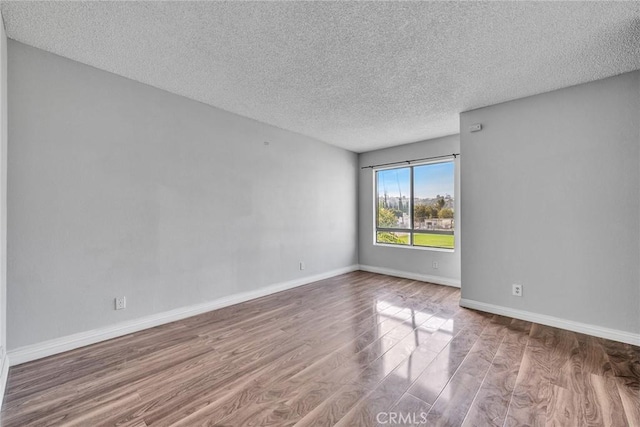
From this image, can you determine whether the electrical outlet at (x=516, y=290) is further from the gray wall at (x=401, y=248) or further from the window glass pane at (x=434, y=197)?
the window glass pane at (x=434, y=197)

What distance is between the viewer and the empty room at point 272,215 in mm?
1801

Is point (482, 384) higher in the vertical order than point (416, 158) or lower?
lower

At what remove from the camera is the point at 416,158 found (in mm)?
4969

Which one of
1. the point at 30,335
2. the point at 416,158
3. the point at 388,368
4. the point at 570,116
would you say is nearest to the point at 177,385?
the point at 30,335

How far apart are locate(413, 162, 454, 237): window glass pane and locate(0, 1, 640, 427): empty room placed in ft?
3.87

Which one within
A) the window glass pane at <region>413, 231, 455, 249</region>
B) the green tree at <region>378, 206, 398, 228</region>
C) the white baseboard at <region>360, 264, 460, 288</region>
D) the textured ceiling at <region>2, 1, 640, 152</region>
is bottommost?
the white baseboard at <region>360, 264, 460, 288</region>

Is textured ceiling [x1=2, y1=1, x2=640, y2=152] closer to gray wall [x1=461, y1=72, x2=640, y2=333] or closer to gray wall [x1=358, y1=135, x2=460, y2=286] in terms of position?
gray wall [x1=461, y1=72, x2=640, y2=333]

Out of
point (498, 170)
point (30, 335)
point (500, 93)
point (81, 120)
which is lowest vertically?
point (30, 335)

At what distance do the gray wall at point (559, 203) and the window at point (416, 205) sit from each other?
1.27 m

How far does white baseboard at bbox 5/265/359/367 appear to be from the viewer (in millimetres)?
2184

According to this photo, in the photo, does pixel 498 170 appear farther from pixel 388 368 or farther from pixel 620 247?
pixel 388 368

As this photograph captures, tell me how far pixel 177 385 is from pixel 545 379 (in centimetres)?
262

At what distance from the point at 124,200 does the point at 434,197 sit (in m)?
4.58
